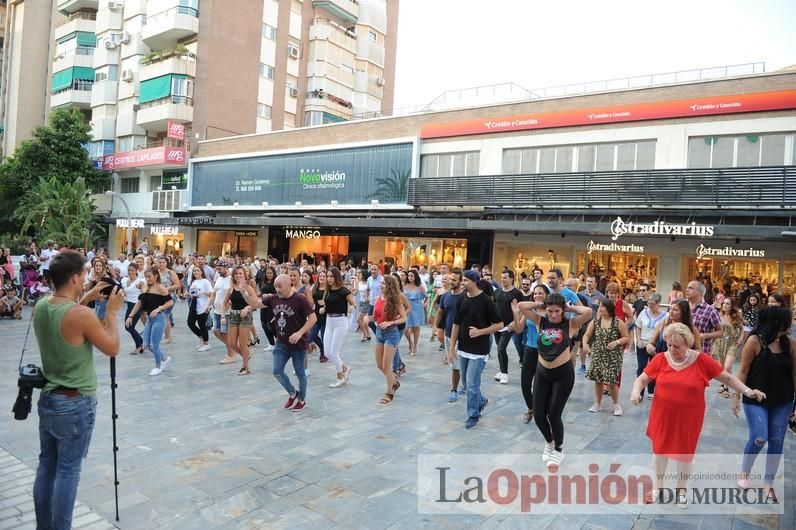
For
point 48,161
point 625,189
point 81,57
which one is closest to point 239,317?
point 625,189

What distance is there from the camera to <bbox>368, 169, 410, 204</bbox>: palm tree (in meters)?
25.5

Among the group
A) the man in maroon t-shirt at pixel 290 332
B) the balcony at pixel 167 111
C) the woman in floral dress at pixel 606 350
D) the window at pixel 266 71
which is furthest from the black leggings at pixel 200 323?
the window at pixel 266 71

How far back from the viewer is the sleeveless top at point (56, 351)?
334 cm

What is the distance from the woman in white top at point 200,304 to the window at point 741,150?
52.7 feet

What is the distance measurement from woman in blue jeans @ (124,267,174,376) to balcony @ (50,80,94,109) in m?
39.9

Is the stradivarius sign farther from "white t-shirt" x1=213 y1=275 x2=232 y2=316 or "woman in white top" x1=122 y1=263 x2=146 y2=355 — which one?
"woman in white top" x1=122 y1=263 x2=146 y2=355

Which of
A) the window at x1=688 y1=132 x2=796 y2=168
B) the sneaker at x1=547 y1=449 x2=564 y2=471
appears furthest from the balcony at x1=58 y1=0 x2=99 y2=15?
the sneaker at x1=547 y1=449 x2=564 y2=471

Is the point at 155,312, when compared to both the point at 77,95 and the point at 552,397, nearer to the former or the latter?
the point at 552,397

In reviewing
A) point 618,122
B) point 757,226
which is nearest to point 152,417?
point 757,226

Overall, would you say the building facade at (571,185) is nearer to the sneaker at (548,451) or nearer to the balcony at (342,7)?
the sneaker at (548,451)

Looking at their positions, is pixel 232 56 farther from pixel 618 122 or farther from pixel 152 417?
pixel 152 417

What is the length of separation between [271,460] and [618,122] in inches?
727

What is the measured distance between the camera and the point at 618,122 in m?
19.7

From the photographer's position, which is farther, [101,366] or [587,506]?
[101,366]
